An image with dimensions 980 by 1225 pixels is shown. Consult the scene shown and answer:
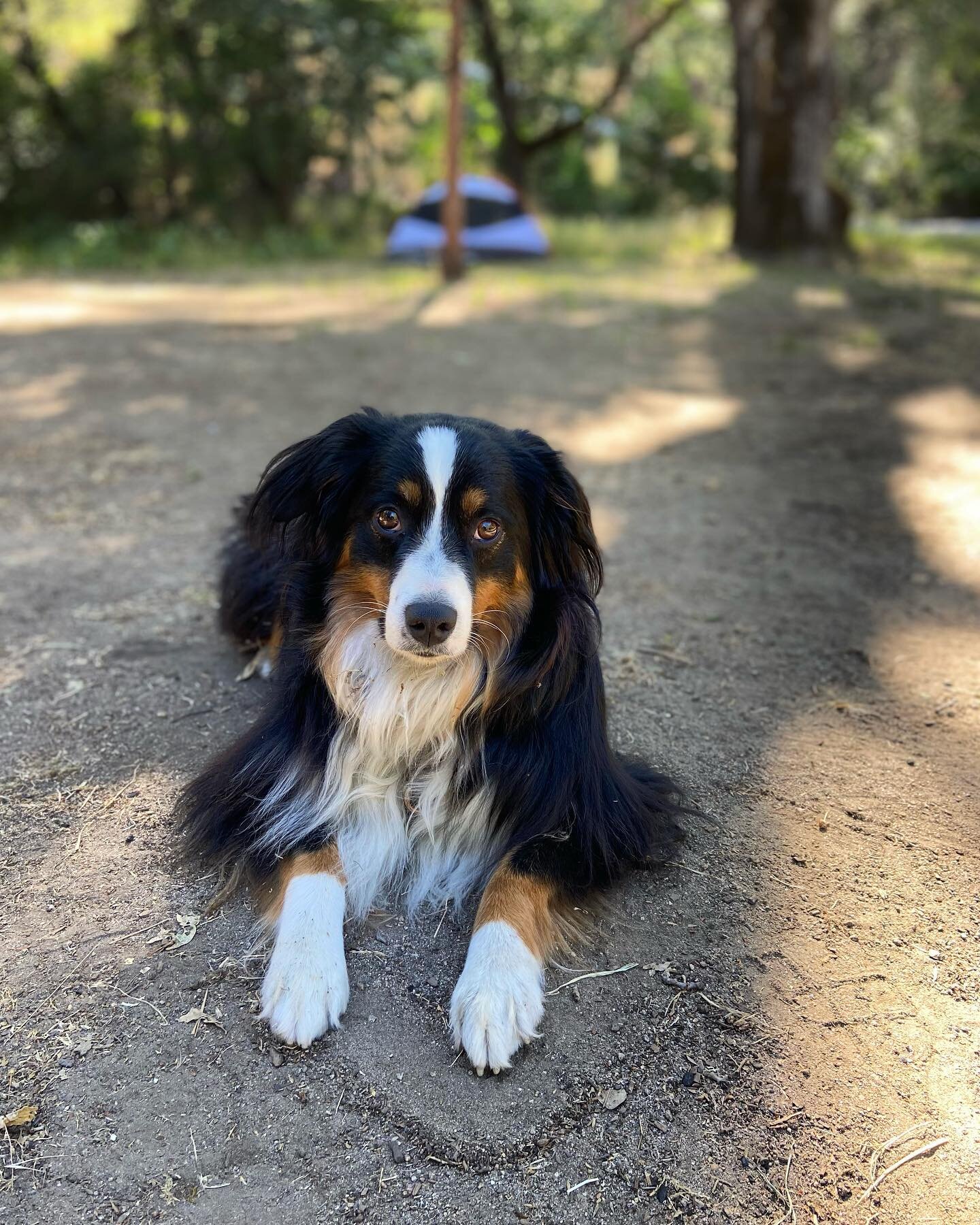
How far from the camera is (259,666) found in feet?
13.3

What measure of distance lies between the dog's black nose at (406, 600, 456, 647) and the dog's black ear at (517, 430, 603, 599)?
453 mm

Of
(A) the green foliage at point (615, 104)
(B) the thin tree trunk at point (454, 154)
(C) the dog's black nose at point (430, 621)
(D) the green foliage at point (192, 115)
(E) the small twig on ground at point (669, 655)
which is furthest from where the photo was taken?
(A) the green foliage at point (615, 104)

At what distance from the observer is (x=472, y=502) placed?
280 centimetres

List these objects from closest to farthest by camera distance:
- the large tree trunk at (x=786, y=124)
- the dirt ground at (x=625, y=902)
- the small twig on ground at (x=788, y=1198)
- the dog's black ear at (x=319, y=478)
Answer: the small twig on ground at (x=788, y=1198), the dirt ground at (x=625, y=902), the dog's black ear at (x=319, y=478), the large tree trunk at (x=786, y=124)

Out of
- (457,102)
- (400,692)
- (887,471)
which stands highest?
(457,102)

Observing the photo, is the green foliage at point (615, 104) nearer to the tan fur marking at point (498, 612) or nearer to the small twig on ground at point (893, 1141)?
the tan fur marking at point (498, 612)

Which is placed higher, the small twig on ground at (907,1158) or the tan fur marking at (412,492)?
the tan fur marking at (412,492)

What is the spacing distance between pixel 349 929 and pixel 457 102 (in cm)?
1074

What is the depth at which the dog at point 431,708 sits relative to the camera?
9.12ft

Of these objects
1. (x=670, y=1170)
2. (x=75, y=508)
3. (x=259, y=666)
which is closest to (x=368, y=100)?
(x=75, y=508)

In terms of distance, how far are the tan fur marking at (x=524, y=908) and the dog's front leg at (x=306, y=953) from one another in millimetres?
363

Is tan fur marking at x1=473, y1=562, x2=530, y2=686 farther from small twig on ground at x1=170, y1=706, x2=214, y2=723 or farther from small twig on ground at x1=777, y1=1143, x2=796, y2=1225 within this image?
small twig on ground at x1=170, y1=706, x2=214, y2=723

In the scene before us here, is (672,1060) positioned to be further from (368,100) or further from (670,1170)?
(368,100)

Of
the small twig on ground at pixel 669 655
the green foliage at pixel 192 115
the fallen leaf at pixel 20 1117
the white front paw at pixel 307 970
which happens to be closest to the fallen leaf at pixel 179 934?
the white front paw at pixel 307 970
